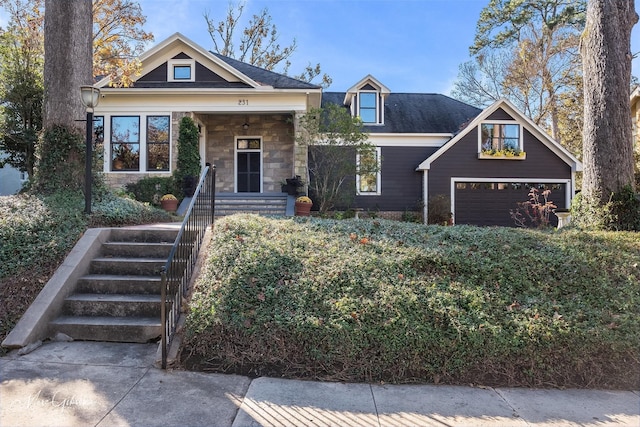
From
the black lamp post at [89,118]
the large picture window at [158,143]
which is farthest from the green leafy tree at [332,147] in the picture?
the black lamp post at [89,118]

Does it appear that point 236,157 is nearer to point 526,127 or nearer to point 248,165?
point 248,165

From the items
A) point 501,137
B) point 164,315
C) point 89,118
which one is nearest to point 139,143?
point 89,118

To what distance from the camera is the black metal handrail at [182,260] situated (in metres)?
3.26

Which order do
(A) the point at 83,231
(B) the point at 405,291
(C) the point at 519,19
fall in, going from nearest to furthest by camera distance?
1. (B) the point at 405,291
2. (A) the point at 83,231
3. (C) the point at 519,19

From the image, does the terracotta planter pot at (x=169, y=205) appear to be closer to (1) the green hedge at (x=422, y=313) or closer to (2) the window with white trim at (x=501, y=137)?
(1) the green hedge at (x=422, y=313)

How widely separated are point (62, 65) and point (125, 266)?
4.33m

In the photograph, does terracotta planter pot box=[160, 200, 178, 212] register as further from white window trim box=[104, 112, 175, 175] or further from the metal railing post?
the metal railing post

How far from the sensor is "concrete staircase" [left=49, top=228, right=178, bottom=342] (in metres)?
3.77

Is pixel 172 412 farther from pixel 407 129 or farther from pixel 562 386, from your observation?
pixel 407 129

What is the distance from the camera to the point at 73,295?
4156mm

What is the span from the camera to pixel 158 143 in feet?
42.1

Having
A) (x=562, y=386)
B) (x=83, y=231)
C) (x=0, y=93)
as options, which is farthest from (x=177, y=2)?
(x=562, y=386)

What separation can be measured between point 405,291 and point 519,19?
76.3ft

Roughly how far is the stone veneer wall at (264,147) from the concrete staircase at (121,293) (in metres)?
9.19
